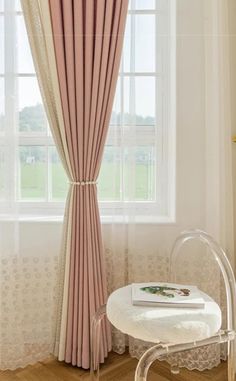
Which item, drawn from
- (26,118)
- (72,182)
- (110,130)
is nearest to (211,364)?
(72,182)

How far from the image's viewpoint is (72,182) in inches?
69.4

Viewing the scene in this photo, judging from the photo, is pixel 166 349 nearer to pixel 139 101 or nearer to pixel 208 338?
pixel 208 338

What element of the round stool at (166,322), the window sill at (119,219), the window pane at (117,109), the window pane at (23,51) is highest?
the window pane at (23,51)

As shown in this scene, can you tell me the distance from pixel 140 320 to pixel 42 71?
1.19 meters

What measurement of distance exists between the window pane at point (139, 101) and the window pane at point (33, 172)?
1.49ft

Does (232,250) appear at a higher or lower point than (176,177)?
lower

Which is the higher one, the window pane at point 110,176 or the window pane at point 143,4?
the window pane at point 143,4

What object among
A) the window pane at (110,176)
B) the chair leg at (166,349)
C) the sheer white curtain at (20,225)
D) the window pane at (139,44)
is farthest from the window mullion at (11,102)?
the chair leg at (166,349)

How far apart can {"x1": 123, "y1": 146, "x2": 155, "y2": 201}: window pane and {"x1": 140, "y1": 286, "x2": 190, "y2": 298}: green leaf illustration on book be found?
1.74 feet

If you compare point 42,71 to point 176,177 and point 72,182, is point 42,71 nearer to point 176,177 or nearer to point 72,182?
point 72,182

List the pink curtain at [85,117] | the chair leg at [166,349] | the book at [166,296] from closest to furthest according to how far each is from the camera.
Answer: the chair leg at [166,349] → the book at [166,296] → the pink curtain at [85,117]

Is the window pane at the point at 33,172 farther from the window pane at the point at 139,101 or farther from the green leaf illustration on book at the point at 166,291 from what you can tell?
the green leaf illustration on book at the point at 166,291

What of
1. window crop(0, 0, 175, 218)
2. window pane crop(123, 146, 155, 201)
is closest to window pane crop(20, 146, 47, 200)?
window crop(0, 0, 175, 218)

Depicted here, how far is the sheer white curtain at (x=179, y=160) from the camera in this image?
175 centimetres
